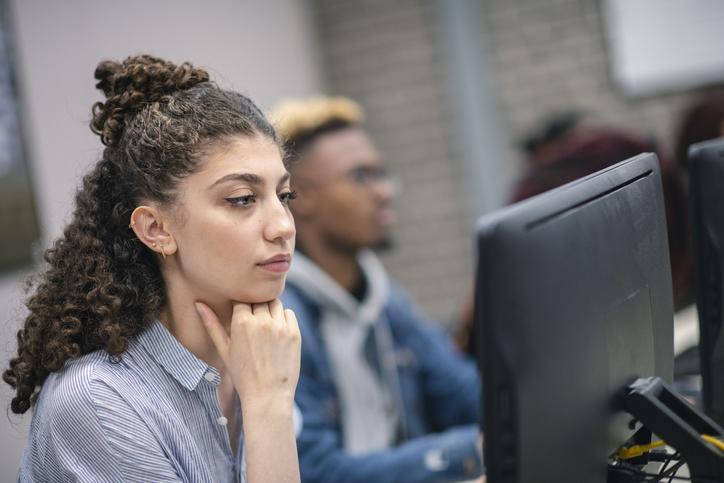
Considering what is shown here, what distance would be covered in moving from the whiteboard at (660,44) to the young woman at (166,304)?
2.71m

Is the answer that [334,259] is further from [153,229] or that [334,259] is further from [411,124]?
[411,124]

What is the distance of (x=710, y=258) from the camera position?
1.24m

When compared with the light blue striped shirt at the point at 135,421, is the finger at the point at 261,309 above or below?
above

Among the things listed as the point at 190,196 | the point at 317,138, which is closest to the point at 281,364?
the point at 190,196

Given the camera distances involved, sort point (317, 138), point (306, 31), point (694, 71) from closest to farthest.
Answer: point (317, 138), point (694, 71), point (306, 31)

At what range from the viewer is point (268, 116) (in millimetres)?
1361

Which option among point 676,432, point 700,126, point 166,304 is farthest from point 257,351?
point 700,126

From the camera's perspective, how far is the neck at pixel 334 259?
8.00 ft

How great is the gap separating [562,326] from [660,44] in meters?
3.12

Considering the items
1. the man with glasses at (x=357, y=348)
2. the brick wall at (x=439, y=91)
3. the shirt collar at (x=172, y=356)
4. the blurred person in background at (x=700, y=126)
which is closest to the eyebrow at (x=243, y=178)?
the shirt collar at (x=172, y=356)

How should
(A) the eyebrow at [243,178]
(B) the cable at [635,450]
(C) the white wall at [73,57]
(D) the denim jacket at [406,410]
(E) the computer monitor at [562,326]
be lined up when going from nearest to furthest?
1. (E) the computer monitor at [562,326]
2. (B) the cable at [635,450]
3. (A) the eyebrow at [243,178]
4. (D) the denim jacket at [406,410]
5. (C) the white wall at [73,57]

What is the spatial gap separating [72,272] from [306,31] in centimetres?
282

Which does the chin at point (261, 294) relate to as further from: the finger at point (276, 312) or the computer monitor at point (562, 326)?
the computer monitor at point (562, 326)

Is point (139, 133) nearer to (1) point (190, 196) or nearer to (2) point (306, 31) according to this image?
(1) point (190, 196)
